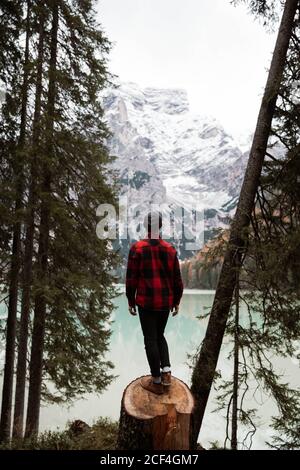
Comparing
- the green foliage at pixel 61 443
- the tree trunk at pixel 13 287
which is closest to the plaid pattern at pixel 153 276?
the green foliage at pixel 61 443

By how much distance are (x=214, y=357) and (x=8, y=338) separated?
547 centimetres

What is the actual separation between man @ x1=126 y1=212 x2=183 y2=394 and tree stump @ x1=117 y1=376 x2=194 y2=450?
30 cm

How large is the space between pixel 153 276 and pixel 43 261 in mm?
5298

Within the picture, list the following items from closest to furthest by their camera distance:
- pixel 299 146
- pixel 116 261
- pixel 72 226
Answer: pixel 299 146
pixel 72 226
pixel 116 261

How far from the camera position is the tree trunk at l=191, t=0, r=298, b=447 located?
197 inches

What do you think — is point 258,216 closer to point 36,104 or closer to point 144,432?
point 144,432

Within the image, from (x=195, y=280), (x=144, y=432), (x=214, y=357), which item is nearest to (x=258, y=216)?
(x=214, y=357)

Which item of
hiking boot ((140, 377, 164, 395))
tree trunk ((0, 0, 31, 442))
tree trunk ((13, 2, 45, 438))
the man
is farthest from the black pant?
tree trunk ((0, 0, 31, 442))

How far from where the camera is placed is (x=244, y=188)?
534 centimetres

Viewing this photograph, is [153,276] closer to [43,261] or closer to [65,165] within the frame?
[43,261]

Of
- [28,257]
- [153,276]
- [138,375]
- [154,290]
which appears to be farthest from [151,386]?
[138,375]

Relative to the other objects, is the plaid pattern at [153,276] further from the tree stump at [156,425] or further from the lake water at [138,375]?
the lake water at [138,375]

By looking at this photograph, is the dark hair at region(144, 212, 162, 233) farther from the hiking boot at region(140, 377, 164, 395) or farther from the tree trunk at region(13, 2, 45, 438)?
the tree trunk at region(13, 2, 45, 438)

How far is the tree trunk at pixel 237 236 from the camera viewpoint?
197 inches
